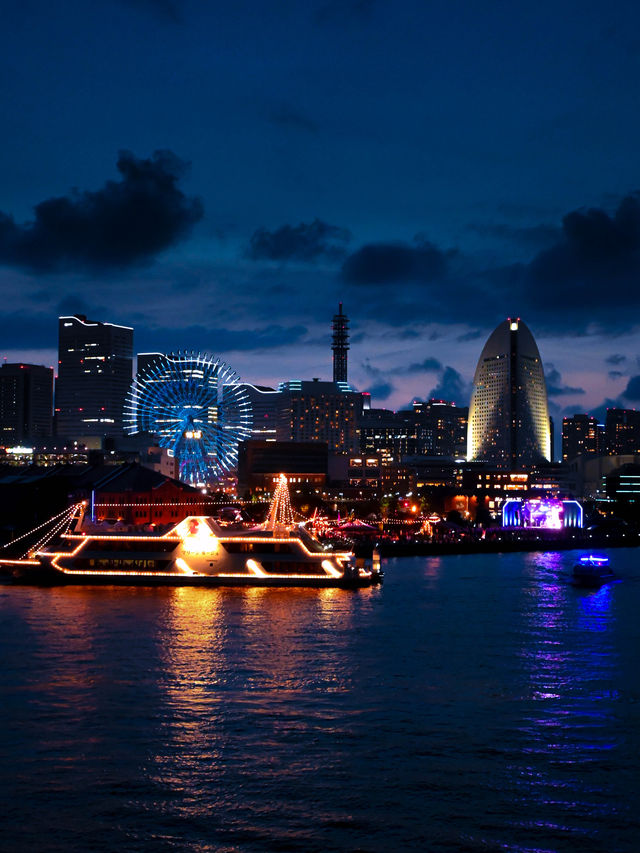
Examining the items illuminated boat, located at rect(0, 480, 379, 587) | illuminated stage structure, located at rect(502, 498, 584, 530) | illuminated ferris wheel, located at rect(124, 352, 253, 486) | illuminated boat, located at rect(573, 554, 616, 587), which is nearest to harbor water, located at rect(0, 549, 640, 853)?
illuminated boat, located at rect(0, 480, 379, 587)

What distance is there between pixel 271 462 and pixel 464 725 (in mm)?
144715

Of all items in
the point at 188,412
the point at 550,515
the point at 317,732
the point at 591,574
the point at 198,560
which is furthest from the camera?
the point at 550,515

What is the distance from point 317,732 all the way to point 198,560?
95.4 feet

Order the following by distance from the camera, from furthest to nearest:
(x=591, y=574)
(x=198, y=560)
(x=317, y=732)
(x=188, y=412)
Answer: (x=188, y=412)
(x=591, y=574)
(x=198, y=560)
(x=317, y=732)

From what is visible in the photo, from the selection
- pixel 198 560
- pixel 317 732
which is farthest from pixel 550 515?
pixel 317 732

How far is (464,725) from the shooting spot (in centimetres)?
2316

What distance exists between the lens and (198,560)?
50969mm

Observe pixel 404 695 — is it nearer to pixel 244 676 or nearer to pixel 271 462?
pixel 244 676

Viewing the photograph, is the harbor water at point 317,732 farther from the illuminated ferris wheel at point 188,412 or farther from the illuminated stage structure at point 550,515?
the illuminated stage structure at point 550,515

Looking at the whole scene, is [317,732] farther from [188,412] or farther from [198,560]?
[188,412]

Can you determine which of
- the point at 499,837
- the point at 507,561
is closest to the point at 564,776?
the point at 499,837

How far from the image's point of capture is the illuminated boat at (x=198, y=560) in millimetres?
50188

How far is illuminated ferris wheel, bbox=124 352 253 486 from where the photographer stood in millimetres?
82375

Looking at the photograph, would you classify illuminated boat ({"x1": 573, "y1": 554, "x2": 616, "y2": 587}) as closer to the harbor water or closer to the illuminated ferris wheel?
the harbor water
